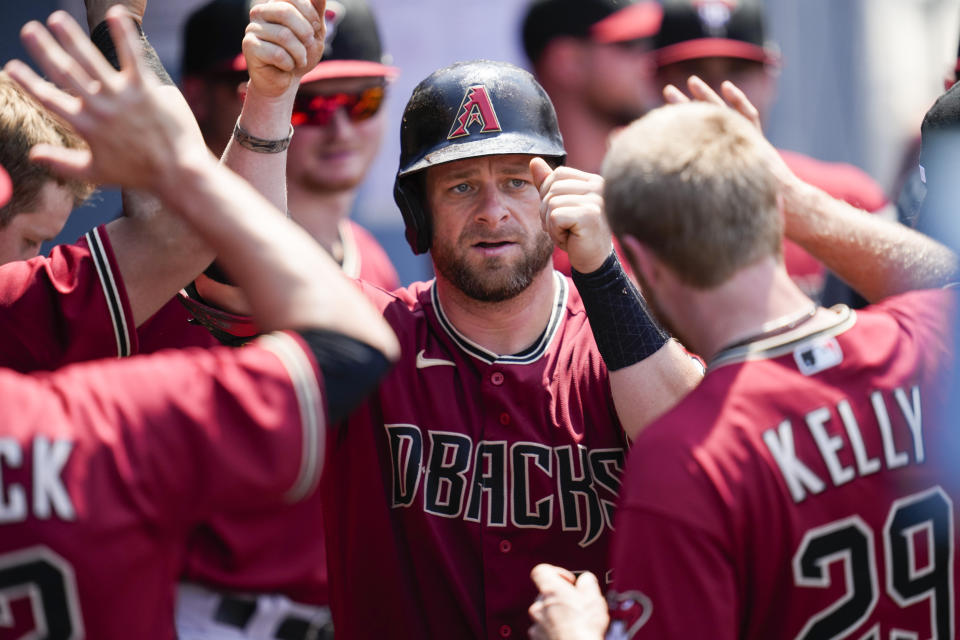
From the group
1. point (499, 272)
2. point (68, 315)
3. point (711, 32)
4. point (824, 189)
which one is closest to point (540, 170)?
point (499, 272)

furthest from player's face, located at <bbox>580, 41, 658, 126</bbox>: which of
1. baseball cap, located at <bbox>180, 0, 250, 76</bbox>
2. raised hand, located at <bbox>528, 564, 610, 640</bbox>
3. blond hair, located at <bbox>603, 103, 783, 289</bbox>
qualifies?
raised hand, located at <bbox>528, 564, 610, 640</bbox>

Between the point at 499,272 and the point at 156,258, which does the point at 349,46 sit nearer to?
the point at 499,272

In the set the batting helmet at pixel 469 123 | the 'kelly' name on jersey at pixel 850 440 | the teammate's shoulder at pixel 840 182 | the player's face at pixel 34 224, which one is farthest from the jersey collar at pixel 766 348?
the teammate's shoulder at pixel 840 182

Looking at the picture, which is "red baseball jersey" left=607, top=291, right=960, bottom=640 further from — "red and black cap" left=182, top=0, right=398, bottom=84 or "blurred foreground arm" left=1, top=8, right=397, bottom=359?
"red and black cap" left=182, top=0, right=398, bottom=84

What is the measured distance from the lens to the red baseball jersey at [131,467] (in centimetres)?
162

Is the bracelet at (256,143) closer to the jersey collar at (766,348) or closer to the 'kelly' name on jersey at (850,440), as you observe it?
the jersey collar at (766,348)

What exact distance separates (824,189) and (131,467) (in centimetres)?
404

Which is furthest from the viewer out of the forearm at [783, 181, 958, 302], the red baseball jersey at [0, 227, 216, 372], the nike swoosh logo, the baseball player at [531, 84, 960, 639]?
the nike swoosh logo

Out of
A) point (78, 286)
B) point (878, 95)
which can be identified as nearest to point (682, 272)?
point (78, 286)

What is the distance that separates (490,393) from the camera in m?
2.76

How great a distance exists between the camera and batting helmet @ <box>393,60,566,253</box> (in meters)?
2.92

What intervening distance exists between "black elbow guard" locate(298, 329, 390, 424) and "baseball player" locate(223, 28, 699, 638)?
899 millimetres

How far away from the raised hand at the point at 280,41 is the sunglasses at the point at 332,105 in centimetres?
199

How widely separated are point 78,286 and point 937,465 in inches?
73.6
